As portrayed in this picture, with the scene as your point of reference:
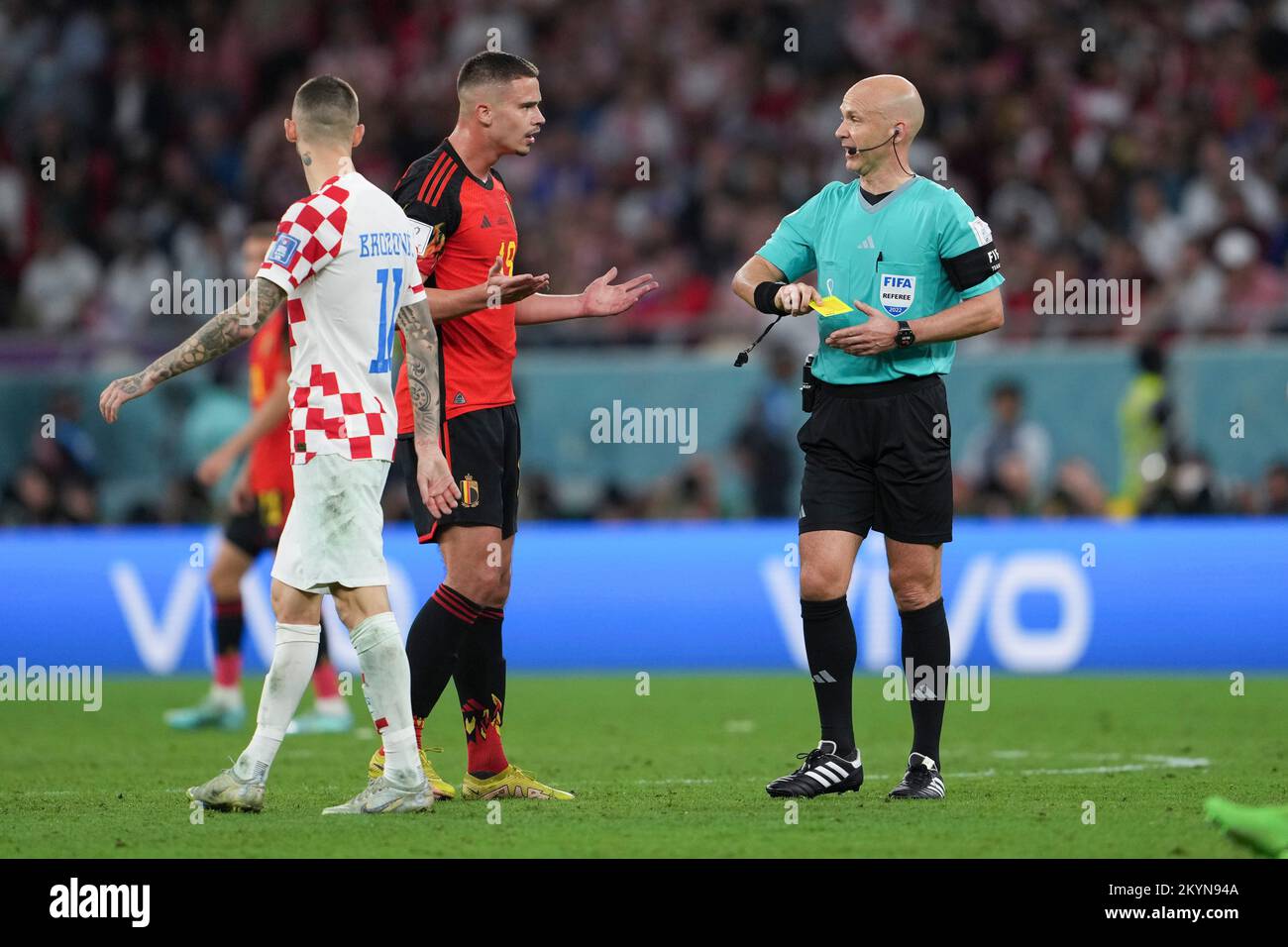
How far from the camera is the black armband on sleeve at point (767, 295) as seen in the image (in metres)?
7.21

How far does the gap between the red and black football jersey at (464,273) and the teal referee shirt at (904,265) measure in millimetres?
1207

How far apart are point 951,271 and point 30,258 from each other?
13134mm

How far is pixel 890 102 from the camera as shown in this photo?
7.22m

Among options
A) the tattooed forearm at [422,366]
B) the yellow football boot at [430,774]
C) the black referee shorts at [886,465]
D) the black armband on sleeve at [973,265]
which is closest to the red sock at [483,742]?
the yellow football boot at [430,774]

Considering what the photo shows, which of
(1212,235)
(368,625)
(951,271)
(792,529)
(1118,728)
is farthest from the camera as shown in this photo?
(1212,235)

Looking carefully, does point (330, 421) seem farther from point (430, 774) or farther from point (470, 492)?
point (430, 774)

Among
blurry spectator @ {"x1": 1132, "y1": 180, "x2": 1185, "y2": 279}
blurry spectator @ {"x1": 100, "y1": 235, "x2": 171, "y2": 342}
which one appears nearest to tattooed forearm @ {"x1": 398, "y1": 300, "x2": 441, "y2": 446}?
blurry spectator @ {"x1": 1132, "y1": 180, "x2": 1185, "y2": 279}

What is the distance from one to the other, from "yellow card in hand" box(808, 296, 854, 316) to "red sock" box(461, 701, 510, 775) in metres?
1.89

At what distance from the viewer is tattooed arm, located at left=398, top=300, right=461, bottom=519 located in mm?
6668

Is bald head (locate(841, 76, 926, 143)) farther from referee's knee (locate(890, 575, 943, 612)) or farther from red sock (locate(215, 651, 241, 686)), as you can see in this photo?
red sock (locate(215, 651, 241, 686))

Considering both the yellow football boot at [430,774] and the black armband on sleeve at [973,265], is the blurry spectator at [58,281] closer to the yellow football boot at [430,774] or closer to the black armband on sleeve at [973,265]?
the yellow football boot at [430,774]

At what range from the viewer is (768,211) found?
1791cm
